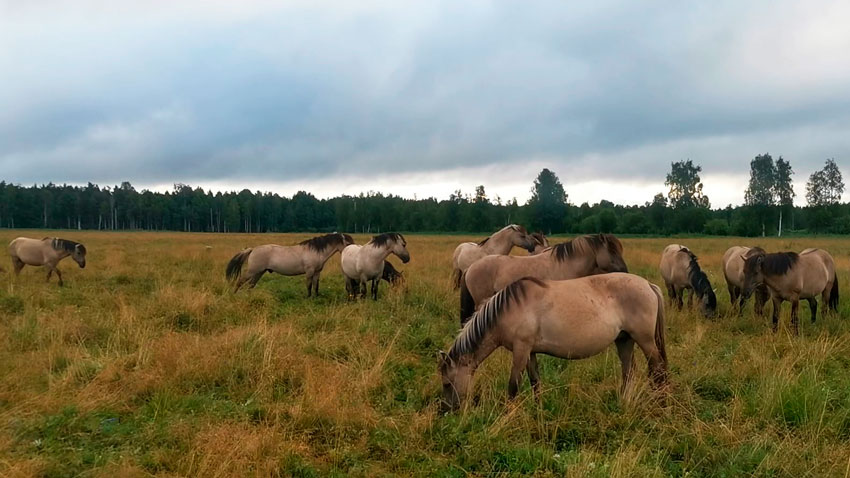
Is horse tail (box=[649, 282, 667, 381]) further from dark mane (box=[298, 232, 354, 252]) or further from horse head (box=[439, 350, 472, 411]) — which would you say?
dark mane (box=[298, 232, 354, 252])

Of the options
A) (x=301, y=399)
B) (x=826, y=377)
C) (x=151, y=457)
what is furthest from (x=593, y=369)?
(x=151, y=457)

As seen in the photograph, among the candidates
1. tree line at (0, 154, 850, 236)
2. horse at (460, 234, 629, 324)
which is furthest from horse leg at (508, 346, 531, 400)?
tree line at (0, 154, 850, 236)

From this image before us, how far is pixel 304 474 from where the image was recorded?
3.48m

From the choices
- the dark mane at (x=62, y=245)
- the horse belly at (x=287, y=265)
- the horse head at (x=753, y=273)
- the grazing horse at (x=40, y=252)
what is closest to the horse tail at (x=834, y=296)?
the horse head at (x=753, y=273)

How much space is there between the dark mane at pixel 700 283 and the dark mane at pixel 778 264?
1217 millimetres

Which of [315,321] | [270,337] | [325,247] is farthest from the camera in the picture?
[325,247]

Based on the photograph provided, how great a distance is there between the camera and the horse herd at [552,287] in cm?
460

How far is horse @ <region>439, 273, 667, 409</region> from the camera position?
15.0ft

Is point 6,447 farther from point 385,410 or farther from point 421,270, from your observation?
point 421,270

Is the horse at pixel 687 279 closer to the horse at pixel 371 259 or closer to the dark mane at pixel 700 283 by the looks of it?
the dark mane at pixel 700 283

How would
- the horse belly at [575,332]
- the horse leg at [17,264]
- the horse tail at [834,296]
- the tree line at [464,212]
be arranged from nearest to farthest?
the horse belly at [575,332] → the horse tail at [834,296] → the horse leg at [17,264] → the tree line at [464,212]

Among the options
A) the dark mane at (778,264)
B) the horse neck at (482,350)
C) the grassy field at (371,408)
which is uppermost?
the dark mane at (778,264)

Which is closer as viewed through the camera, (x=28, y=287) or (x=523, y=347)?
(x=523, y=347)

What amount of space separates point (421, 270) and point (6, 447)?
13764 mm
